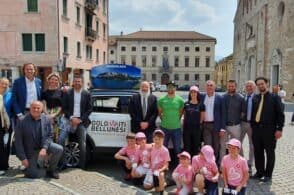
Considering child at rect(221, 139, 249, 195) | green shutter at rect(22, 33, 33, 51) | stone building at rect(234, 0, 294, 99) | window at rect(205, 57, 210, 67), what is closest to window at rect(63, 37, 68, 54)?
green shutter at rect(22, 33, 33, 51)

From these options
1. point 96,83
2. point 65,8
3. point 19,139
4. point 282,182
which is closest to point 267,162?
point 282,182

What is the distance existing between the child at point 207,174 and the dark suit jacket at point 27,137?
273cm

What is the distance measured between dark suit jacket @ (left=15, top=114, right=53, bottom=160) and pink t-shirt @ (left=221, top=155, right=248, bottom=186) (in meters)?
3.17

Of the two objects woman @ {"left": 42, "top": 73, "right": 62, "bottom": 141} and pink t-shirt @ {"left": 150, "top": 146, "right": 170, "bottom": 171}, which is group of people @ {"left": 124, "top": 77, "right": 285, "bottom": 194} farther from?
woman @ {"left": 42, "top": 73, "right": 62, "bottom": 141}

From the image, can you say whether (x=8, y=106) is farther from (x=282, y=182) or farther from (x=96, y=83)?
(x=282, y=182)

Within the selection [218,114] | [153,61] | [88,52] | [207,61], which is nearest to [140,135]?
[218,114]

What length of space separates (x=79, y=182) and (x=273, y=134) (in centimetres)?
381

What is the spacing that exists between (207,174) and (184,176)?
395mm

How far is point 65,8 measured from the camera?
29.7 metres

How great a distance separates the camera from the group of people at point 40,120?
6.11m

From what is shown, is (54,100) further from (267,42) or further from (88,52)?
(267,42)

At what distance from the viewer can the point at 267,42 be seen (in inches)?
1501

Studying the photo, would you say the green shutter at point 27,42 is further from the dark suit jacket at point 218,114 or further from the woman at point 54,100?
the dark suit jacket at point 218,114

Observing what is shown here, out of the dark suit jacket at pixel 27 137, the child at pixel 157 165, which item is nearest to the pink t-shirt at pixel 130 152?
the child at pixel 157 165
